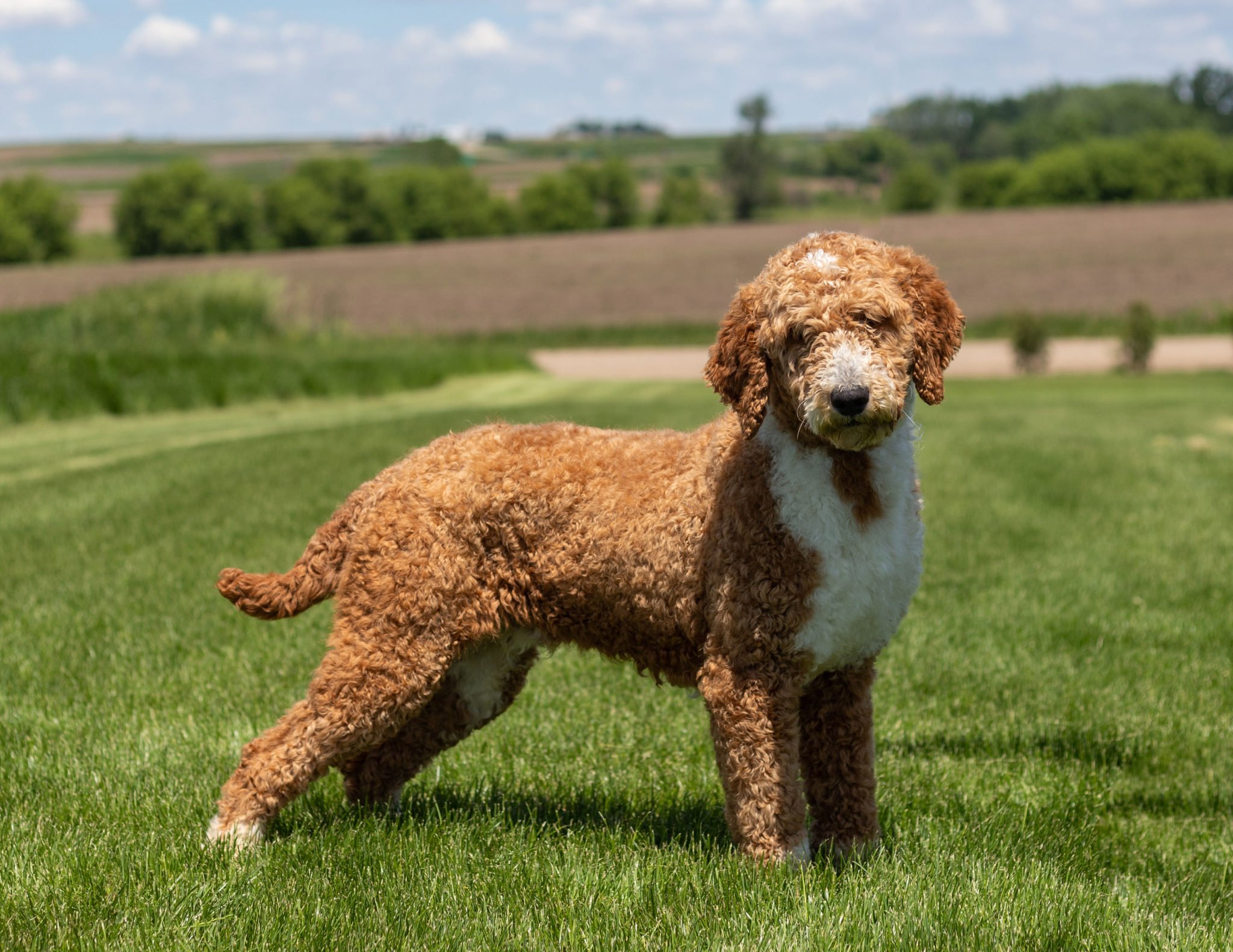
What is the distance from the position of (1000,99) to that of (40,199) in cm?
9060

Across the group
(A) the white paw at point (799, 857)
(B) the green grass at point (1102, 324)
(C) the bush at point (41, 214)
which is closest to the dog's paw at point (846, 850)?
(A) the white paw at point (799, 857)

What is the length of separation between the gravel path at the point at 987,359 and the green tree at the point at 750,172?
48882 millimetres

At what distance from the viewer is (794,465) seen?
4.02 m

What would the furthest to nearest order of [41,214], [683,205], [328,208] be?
1. [683,205]
2. [328,208]
3. [41,214]

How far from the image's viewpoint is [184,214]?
84.5m

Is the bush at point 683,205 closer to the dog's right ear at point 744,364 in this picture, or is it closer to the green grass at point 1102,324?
the green grass at point 1102,324

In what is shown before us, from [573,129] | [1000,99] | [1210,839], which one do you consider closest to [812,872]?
[1210,839]

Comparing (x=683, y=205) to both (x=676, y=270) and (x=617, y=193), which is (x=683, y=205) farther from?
(x=676, y=270)

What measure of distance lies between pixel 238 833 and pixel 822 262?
2.69 meters

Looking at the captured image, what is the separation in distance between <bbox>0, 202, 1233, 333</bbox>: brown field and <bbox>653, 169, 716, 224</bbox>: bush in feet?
31.6

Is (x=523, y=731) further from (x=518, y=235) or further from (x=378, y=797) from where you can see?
(x=518, y=235)

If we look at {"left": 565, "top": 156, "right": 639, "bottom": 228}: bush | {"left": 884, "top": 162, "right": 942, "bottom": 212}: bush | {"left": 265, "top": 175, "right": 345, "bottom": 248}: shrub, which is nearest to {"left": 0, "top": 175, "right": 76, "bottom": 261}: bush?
{"left": 265, "top": 175, "right": 345, "bottom": 248}: shrub

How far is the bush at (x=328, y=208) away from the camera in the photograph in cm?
8575

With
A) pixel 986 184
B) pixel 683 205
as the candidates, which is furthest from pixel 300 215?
pixel 986 184
